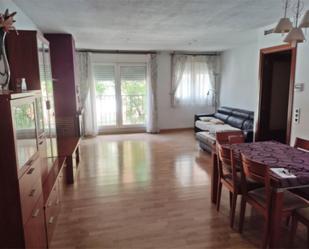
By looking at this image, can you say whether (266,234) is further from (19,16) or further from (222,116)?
(222,116)

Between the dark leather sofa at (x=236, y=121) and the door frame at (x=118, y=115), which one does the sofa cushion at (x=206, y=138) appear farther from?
the door frame at (x=118, y=115)

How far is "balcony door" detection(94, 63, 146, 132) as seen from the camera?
288 inches

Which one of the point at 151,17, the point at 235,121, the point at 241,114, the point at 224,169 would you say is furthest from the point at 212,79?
the point at 224,169

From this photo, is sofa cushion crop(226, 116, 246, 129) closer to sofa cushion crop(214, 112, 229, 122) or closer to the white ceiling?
sofa cushion crop(214, 112, 229, 122)

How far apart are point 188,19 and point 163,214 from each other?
9.19 ft

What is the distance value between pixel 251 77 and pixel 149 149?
3305 millimetres

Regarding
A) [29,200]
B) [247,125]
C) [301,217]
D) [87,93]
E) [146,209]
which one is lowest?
[146,209]

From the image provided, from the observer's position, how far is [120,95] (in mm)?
7496

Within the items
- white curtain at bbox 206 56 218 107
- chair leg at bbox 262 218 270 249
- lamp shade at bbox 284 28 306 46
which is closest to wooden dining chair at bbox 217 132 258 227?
chair leg at bbox 262 218 270 249

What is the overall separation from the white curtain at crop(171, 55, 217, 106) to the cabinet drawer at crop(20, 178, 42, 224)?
620cm

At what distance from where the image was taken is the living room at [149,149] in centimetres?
205

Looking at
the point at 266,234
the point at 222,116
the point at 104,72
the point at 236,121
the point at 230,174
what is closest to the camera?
the point at 266,234

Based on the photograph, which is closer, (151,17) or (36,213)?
(36,213)

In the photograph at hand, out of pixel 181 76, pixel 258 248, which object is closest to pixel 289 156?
pixel 258 248
